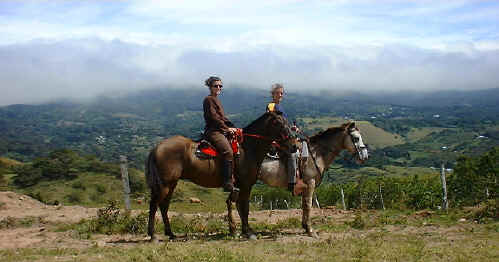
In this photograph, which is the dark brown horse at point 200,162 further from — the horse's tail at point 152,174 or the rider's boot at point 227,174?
the rider's boot at point 227,174

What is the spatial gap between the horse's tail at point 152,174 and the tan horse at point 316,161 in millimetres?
2215

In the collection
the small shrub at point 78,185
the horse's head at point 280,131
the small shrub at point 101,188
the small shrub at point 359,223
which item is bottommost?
the small shrub at point 101,188

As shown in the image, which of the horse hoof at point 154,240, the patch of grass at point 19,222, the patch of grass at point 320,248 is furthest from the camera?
the patch of grass at point 19,222

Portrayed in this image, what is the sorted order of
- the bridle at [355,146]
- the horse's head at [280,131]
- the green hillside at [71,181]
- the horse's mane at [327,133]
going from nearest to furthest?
the horse's head at [280,131] < the bridle at [355,146] < the horse's mane at [327,133] < the green hillside at [71,181]

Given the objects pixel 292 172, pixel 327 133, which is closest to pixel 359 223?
pixel 327 133

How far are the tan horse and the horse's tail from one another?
2.22 meters

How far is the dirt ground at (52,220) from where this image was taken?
10.8 m

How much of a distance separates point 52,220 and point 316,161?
8208mm

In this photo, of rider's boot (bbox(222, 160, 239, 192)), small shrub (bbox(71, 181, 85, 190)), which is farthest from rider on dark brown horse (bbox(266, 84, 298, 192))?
small shrub (bbox(71, 181, 85, 190))

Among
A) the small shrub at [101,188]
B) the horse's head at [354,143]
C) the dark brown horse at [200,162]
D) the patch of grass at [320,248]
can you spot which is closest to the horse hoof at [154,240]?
the dark brown horse at [200,162]

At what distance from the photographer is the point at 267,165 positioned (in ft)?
38.1

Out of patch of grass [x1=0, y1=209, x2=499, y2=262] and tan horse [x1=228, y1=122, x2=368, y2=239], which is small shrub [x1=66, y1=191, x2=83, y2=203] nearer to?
patch of grass [x1=0, y1=209, x2=499, y2=262]

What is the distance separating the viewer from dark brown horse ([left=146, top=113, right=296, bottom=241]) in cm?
1013

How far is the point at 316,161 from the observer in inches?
468
